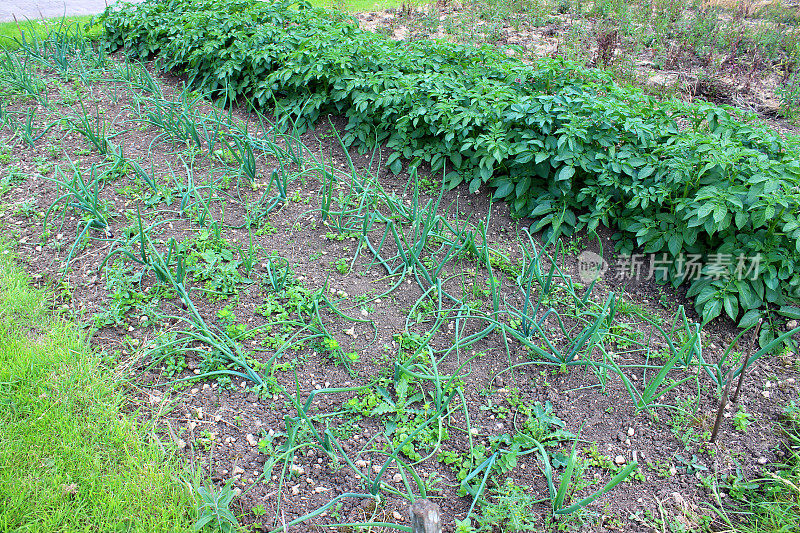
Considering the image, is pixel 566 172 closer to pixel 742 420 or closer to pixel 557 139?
pixel 557 139

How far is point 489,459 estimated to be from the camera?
2092 mm

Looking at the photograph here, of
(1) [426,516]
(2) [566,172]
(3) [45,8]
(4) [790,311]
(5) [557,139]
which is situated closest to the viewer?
(1) [426,516]

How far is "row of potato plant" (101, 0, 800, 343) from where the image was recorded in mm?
2727

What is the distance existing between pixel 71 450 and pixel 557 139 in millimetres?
3007

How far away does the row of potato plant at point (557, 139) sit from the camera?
8.95 feet

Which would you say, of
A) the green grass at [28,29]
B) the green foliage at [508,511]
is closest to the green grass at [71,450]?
the green foliage at [508,511]

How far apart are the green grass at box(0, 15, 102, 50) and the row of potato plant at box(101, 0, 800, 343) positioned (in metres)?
2.41

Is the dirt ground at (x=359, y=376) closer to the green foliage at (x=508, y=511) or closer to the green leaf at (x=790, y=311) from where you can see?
the green foliage at (x=508, y=511)

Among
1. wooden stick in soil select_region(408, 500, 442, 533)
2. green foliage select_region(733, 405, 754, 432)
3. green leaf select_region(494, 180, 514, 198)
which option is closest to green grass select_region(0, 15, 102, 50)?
green leaf select_region(494, 180, 514, 198)

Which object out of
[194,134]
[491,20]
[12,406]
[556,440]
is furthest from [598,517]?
[491,20]

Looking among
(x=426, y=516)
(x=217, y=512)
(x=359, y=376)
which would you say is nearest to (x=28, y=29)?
(x=359, y=376)

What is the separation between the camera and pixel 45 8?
25.4ft

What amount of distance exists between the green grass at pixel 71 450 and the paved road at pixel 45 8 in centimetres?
676

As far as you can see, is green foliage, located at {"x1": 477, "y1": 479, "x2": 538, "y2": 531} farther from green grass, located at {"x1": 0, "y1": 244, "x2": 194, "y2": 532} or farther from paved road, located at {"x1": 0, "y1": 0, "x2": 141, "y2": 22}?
paved road, located at {"x1": 0, "y1": 0, "x2": 141, "y2": 22}
